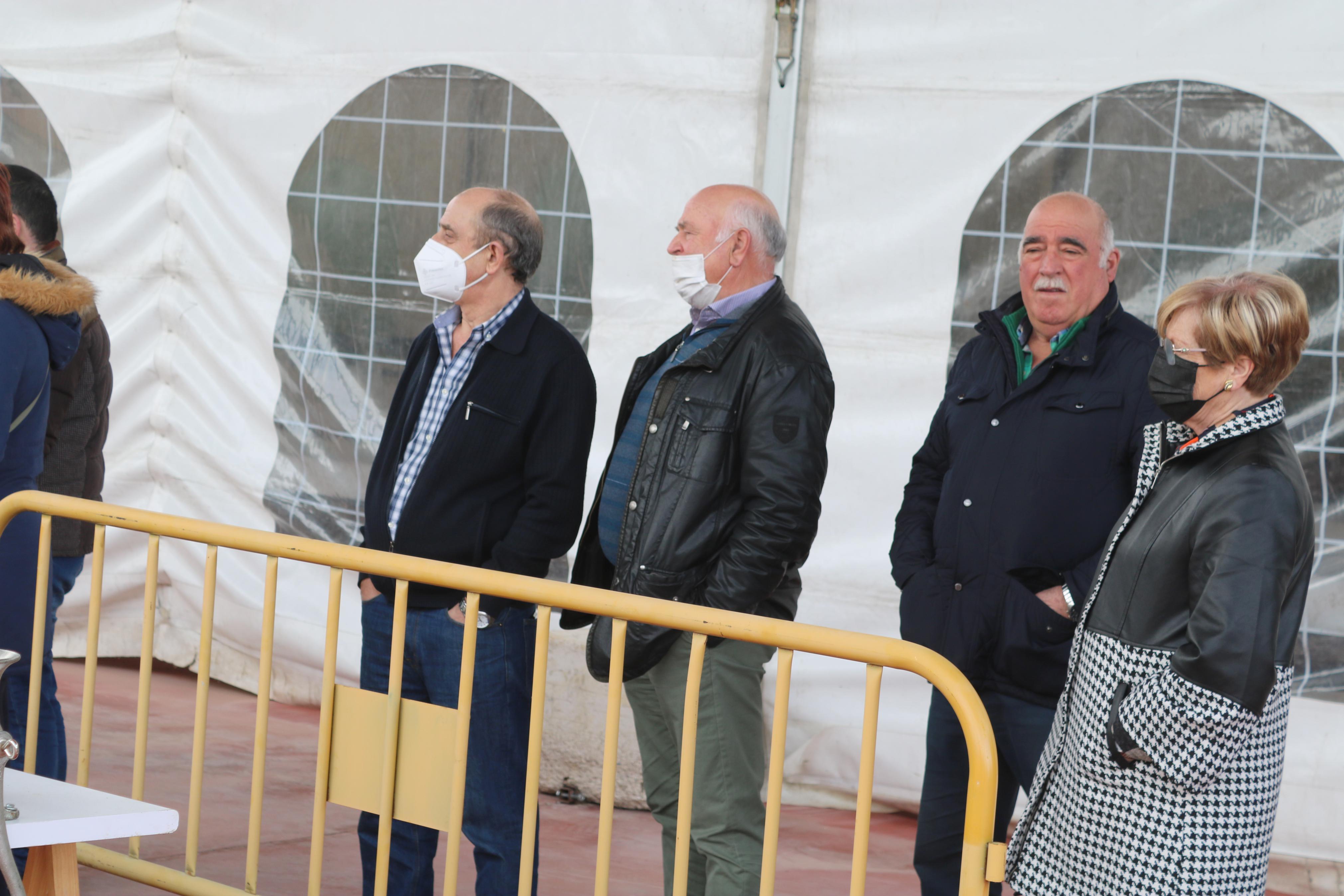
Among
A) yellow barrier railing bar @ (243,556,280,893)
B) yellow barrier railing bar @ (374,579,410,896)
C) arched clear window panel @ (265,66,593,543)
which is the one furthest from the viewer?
arched clear window panel @ (265,66,593,543)

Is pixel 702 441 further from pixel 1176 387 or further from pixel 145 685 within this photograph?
pixel 145 685

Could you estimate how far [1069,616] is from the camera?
2885 mm

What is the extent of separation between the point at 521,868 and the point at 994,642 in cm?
111

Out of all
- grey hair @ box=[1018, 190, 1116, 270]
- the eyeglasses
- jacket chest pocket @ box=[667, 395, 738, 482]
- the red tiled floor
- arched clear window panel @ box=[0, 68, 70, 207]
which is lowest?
the red tiled floor

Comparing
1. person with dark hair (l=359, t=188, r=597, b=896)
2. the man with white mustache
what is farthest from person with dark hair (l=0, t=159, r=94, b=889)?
the man with white mustache

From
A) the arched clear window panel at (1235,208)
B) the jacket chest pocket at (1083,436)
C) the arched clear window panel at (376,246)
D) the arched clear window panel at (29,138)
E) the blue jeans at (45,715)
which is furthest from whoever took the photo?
the arched clear window panel at (29,138)

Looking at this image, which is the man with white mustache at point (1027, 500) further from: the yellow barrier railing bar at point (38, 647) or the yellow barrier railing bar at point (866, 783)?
the yellow barrier railing bar at point (38, 647)

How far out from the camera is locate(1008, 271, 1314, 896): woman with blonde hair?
225 cm

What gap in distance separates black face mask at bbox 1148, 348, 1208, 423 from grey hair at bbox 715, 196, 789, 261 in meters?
0.99

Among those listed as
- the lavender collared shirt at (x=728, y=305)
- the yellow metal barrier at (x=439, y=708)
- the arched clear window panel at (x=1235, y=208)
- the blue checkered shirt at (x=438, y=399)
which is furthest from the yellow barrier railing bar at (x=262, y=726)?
the arched clear window panel at (x=1235, y=208)

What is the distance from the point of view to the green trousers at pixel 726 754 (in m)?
2.95

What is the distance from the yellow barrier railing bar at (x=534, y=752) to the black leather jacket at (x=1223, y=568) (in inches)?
39.9

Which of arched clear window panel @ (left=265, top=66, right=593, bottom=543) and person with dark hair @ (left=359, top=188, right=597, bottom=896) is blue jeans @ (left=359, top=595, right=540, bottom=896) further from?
arched clear window panel @ (left=265, top=66, right=593, bottom=543)

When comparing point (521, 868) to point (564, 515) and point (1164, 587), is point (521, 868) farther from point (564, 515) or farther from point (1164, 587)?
point (1164, 587)
